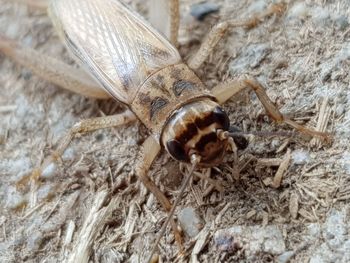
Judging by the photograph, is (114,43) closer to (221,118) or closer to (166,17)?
(166,17)

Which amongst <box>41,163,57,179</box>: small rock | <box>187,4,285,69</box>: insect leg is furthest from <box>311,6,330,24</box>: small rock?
<box>41,163,57,179</box>: small rock

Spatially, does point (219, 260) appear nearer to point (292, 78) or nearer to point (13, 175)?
point (292, 78)

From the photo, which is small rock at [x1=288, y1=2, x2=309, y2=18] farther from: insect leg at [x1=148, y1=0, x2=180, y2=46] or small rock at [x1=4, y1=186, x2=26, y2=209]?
small rock at [x1=4, y1=186, x2=26, y2=209]

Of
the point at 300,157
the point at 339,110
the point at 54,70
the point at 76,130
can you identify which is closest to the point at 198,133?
the point at 300,157

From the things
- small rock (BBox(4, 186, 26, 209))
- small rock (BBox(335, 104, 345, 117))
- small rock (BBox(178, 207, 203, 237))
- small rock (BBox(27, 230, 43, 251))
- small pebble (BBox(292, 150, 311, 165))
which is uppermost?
small rock (BBox(4, 186, 26, 209))

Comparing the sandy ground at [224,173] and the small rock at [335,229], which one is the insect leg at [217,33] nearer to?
the sandy ground at [224,173]

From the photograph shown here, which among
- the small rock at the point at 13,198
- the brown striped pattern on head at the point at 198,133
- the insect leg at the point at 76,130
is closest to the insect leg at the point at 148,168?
the brown striped pattern on head at the point at 198,133

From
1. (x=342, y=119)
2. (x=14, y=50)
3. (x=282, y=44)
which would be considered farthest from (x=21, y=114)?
(x=342, y=119)
